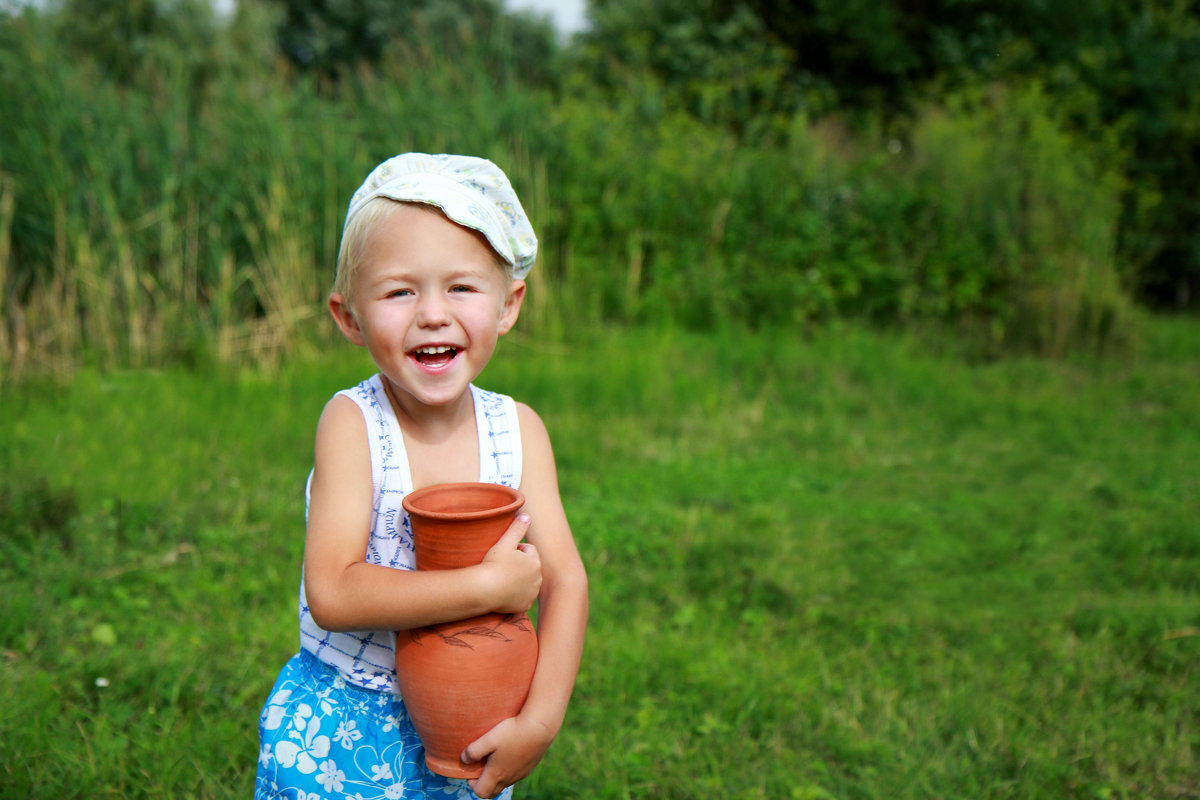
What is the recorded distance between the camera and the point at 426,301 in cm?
146

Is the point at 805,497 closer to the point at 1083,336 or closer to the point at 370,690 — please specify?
the point at 370,690

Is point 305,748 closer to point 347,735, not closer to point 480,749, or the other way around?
point 347,735

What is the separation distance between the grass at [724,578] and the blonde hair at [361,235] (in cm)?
146

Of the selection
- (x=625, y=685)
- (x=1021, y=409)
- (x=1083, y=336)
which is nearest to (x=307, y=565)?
(x=625, y=685)

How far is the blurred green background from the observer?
277 cm

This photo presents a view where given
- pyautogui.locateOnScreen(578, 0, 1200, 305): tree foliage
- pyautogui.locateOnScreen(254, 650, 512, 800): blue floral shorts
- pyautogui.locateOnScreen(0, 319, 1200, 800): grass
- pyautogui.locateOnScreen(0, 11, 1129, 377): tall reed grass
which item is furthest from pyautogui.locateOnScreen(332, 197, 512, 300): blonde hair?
pyautogui.locateOnScreen(578, 0, 1200, 305): tree foliage

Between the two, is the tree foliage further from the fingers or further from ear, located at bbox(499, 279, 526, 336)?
the fingers

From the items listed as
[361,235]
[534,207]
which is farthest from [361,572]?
[534,207]

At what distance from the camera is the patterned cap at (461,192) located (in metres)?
1.44

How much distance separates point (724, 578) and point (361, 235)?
269cm

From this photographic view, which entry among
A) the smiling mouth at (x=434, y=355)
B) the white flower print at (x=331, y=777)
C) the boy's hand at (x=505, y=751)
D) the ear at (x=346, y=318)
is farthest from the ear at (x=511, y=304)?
the white flower print at (x=331, y=777)

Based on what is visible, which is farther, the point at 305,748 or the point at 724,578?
the point at 724,578

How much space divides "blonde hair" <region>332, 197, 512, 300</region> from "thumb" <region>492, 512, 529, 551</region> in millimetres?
416

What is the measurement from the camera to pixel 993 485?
16.8 feet
